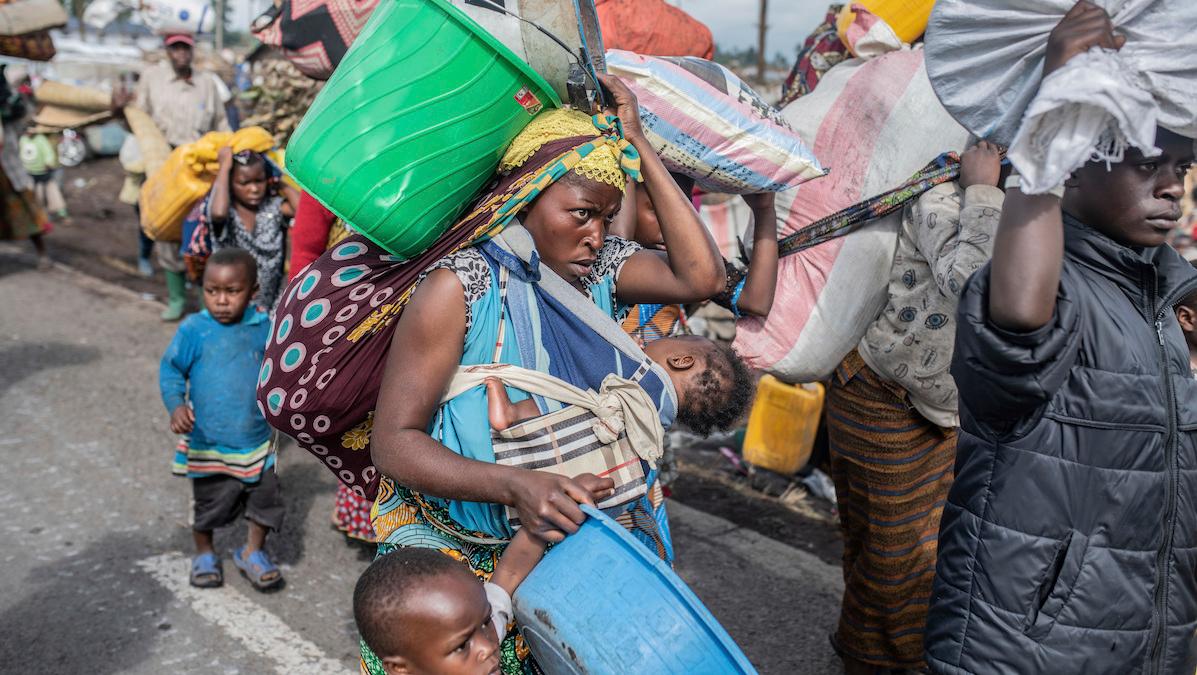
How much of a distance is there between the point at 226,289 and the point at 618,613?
9.32ft

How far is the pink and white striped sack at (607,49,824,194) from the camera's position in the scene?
2.62 m

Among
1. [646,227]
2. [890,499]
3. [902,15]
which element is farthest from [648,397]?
[902,15]

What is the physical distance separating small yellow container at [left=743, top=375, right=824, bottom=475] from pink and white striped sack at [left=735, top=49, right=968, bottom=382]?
197 centimetres

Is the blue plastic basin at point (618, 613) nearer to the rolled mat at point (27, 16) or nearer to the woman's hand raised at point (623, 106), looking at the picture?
the woman's hand raised at point (623, 106)

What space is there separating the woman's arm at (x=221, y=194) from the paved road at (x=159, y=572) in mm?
1343

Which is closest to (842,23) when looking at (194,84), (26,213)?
(194,84)

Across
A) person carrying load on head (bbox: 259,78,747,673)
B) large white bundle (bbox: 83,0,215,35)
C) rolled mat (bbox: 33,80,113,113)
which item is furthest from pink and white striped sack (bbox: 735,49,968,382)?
rolled mat (bbox: 33,80,113,113)

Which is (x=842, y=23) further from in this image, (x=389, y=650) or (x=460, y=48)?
(x=389, y=650)

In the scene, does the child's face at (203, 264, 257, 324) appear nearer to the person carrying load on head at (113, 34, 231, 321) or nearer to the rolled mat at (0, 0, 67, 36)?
the rolled mat at (0, 0, 67, 36)

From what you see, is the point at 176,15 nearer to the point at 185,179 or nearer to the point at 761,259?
the point at 185,179

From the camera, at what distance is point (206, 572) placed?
13.3 feet

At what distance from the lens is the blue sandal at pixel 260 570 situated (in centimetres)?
406

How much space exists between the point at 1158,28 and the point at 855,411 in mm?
1817

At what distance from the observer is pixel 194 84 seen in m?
8.70
